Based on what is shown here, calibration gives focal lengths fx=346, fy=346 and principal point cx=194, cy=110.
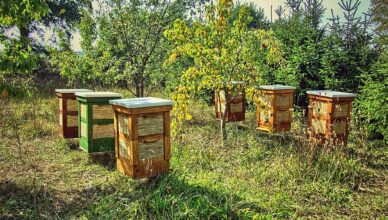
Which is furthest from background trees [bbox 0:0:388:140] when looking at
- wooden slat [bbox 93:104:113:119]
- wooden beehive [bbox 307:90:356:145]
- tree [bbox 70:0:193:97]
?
wooden slat [bbox 93:104:113:119]

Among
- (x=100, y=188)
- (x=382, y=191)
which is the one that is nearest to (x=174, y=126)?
(x=100, y=188)

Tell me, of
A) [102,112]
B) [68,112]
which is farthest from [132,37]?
[102,112]

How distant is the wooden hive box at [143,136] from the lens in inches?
140

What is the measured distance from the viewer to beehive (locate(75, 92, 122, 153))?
4.59 meters

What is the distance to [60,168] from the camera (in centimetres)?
466

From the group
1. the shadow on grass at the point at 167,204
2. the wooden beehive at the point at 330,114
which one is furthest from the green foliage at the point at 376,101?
the shadow on grass at the point at 167,204

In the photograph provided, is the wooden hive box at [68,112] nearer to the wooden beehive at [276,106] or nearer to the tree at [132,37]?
the tree at [132,37]

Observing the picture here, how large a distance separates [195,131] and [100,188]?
3174 mm

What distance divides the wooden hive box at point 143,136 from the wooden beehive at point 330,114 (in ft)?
8.19

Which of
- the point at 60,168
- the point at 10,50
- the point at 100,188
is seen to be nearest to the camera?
the point at 10,50

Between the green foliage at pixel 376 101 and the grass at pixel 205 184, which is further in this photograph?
the green foliage at pixel 376 101

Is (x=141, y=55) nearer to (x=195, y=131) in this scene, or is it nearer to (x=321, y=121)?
(x=195, y=131)

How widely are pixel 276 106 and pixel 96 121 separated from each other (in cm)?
300

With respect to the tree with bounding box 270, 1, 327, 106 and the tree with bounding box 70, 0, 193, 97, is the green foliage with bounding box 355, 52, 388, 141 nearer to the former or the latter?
the tree with bounding box 270, 1, 327, 106
